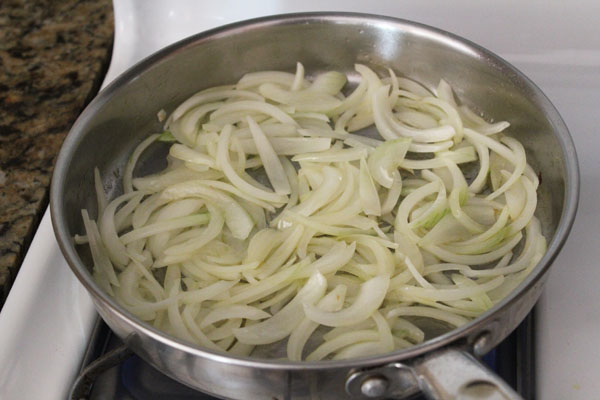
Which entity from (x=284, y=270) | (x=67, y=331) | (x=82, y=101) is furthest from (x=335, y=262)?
(x=82, y=101)

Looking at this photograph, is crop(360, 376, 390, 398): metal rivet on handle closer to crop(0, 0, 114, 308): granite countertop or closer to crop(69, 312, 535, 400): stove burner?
crop(69, 312, 535, 400): stove burner

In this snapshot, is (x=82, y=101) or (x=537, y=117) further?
(x=82, y=101)

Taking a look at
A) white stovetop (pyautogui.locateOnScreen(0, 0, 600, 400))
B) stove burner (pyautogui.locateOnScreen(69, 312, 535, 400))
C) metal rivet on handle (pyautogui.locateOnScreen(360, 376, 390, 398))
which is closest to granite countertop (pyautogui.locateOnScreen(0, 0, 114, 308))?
white stovetop (pyautogui.locateOnScreen(0, 0, 600, 400))

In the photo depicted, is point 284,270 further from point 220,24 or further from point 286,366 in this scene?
point 220,24

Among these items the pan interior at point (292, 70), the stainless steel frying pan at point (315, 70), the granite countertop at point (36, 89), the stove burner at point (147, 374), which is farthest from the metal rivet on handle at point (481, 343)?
the granite countertop at point (36, 89)

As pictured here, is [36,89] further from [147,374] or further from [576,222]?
[576,222]

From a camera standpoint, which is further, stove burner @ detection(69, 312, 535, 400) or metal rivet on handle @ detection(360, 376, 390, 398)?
stove burner @ detection(69, 312, 535, 400)
